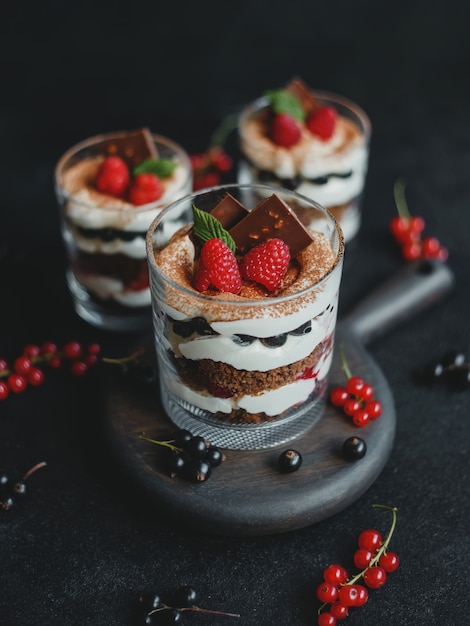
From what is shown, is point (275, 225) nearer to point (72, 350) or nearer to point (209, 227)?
point (209, 227)

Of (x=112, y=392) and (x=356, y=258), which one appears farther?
(x=356, y=258)

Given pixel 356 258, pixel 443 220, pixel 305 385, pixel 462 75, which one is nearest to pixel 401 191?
pixel 443 220

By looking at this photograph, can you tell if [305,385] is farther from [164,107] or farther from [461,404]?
[164,107]

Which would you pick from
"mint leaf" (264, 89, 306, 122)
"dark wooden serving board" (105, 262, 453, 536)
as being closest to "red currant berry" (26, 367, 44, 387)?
"dark wooden serving board" (105, 262, 453, 536)

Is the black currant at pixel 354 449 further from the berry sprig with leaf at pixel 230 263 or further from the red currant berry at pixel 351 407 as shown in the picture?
the berry sprig with leaf at pixel 230 263

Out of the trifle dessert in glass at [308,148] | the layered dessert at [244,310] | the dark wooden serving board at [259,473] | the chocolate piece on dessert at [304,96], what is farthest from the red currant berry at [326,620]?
the chocolate piece on dessert at [304,96]
